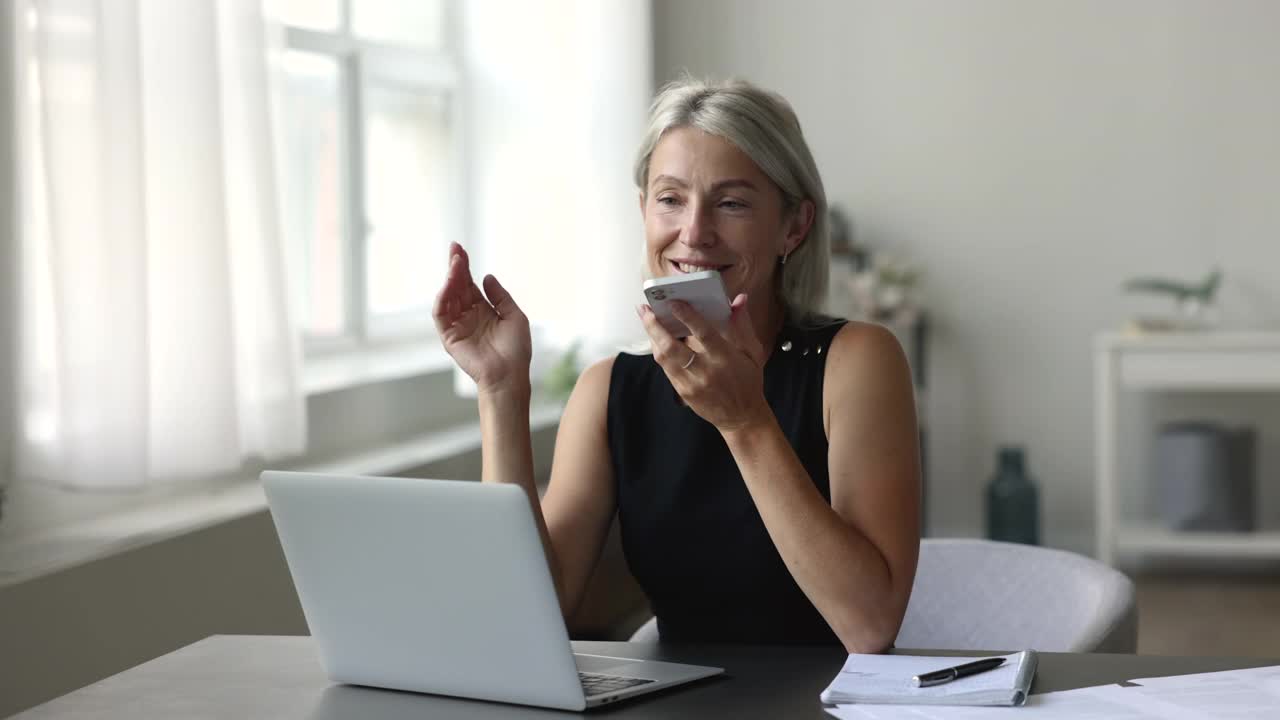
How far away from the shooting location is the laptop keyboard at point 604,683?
1.16 metres

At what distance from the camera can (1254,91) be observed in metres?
4.61

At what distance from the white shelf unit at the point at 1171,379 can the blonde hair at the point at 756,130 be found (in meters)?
2.81

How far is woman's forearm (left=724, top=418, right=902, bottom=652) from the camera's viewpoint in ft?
4.59

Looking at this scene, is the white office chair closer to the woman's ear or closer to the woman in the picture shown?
the woman

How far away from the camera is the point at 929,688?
3.73 feet

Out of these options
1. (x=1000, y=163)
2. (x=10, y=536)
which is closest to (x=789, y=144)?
(x=10, y=536)

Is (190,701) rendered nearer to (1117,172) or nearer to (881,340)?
(881,340)

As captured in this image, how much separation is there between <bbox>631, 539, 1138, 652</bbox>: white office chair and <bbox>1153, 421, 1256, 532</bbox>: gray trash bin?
2.78 meters

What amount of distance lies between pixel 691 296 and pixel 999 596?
78 cm

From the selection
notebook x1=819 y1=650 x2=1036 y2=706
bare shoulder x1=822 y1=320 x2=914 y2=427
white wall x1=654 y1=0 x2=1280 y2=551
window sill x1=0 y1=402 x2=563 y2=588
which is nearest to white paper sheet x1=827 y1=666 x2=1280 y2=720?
notebook x1=819 y1=650 x2=1036 y2=706

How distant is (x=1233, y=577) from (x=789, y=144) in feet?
11.4

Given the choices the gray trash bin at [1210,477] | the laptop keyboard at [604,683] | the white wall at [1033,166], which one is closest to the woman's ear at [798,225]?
the laptop keyboard at [604,683]

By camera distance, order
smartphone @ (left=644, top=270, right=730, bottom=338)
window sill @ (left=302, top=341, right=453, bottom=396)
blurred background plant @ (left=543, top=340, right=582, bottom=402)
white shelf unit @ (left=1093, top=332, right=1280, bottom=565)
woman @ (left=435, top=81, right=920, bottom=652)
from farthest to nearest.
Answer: white shelf unit @ (left=1093, top=332, right=1280, bottom=565)
blurred background plant @ (left=543, top=340, right=582, bottom=402)
window sill @ (left=302, top=341, right=453, bottom=396)
woman @ (left=435, top=81, right=920, bottom=652)
smartphone @ (left=644, top=270, right=730, bottom=338)

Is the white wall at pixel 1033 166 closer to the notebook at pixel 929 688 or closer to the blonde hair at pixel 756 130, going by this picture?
the blonde hair at pixel 756 130
